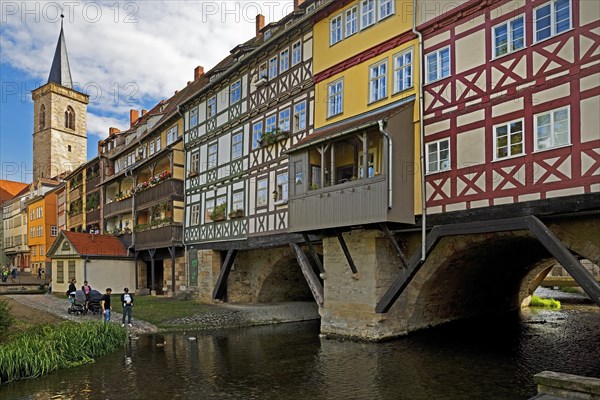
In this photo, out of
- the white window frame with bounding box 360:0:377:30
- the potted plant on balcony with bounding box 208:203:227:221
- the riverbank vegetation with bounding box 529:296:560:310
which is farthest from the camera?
the riverbank vegetation with bounding box 529:296:560:310

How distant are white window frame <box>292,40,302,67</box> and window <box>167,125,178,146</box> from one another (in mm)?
12059

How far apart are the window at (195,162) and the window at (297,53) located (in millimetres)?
9202

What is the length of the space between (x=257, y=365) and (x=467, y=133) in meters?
7.59

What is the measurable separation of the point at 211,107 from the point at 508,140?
1648 centimetres

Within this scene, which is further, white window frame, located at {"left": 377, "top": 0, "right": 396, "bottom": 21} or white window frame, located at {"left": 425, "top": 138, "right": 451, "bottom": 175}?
white window frame, located at {"left": 377, "top": 0, "right": 396, "bottom": 21}

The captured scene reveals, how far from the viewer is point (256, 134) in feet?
69.9

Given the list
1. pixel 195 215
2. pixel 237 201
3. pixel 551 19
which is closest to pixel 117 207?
pixel 195 215

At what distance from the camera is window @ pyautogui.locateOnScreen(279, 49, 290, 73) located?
63.4 feet

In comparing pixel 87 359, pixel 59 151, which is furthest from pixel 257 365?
pixel 59 151

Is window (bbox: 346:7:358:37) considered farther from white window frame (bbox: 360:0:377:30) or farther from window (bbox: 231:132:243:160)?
window (bbox: 231:132:243:160)

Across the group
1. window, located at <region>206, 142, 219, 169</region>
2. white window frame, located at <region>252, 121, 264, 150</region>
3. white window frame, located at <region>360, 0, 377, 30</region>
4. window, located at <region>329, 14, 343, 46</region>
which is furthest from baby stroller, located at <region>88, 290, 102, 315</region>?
white window frame, located at <region>360, 0, 377, 30</region>

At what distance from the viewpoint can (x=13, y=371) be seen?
36.5 ft

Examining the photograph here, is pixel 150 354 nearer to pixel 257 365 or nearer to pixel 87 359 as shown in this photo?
pixel 87 359

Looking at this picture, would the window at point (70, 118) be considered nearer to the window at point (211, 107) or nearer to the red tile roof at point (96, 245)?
the red tile roof at point (96, 245)
